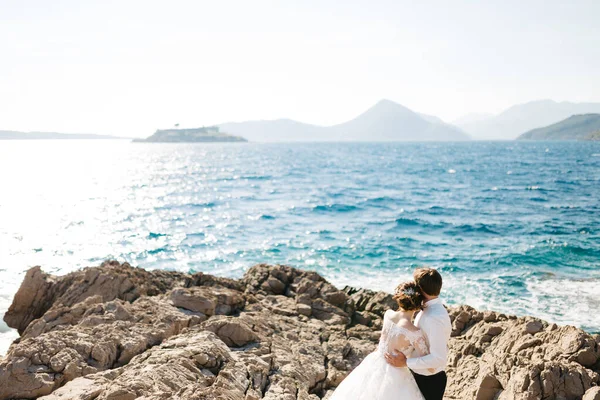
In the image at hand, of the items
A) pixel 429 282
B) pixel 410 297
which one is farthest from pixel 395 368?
pixel 429 282

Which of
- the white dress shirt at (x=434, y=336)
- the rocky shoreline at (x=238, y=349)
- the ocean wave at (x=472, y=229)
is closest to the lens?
the white dress shirt at (x=434, y=336)

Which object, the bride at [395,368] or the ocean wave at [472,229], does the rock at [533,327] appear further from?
the ocean wave at [472,229]

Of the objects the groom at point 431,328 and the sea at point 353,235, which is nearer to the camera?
the groom at point 431,328

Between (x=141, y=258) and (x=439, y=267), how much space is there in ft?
52.4

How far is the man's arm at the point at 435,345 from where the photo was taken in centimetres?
502

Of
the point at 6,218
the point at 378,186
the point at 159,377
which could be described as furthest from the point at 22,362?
the point at 378,186

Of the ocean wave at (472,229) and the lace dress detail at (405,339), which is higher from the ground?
the lace dress detail at (405,339)

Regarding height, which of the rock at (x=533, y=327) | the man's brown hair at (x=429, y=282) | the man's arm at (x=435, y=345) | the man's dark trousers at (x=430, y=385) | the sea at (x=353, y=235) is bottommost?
the sea at (x=353, y=235)

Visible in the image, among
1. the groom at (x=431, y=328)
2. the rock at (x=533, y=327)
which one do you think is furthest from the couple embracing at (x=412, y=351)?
the rock at (x=533, y=327)

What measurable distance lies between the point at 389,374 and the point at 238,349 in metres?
4.08

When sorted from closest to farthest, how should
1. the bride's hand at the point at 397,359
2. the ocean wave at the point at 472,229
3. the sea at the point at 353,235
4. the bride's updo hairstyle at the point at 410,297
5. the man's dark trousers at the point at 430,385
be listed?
1. the bride's updo hairstyle at the point at 410,297
2. the bride's hand at the point at 397,359
3. the man's dark trousers at the point at 430,385
4. the sea at the point at 353,235
5. the ocean wave at the point at 472,229

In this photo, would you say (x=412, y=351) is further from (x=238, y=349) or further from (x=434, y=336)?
(x=238, y=349)

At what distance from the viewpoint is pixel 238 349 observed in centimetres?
862

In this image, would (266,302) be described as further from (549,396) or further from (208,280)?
(549,396)
